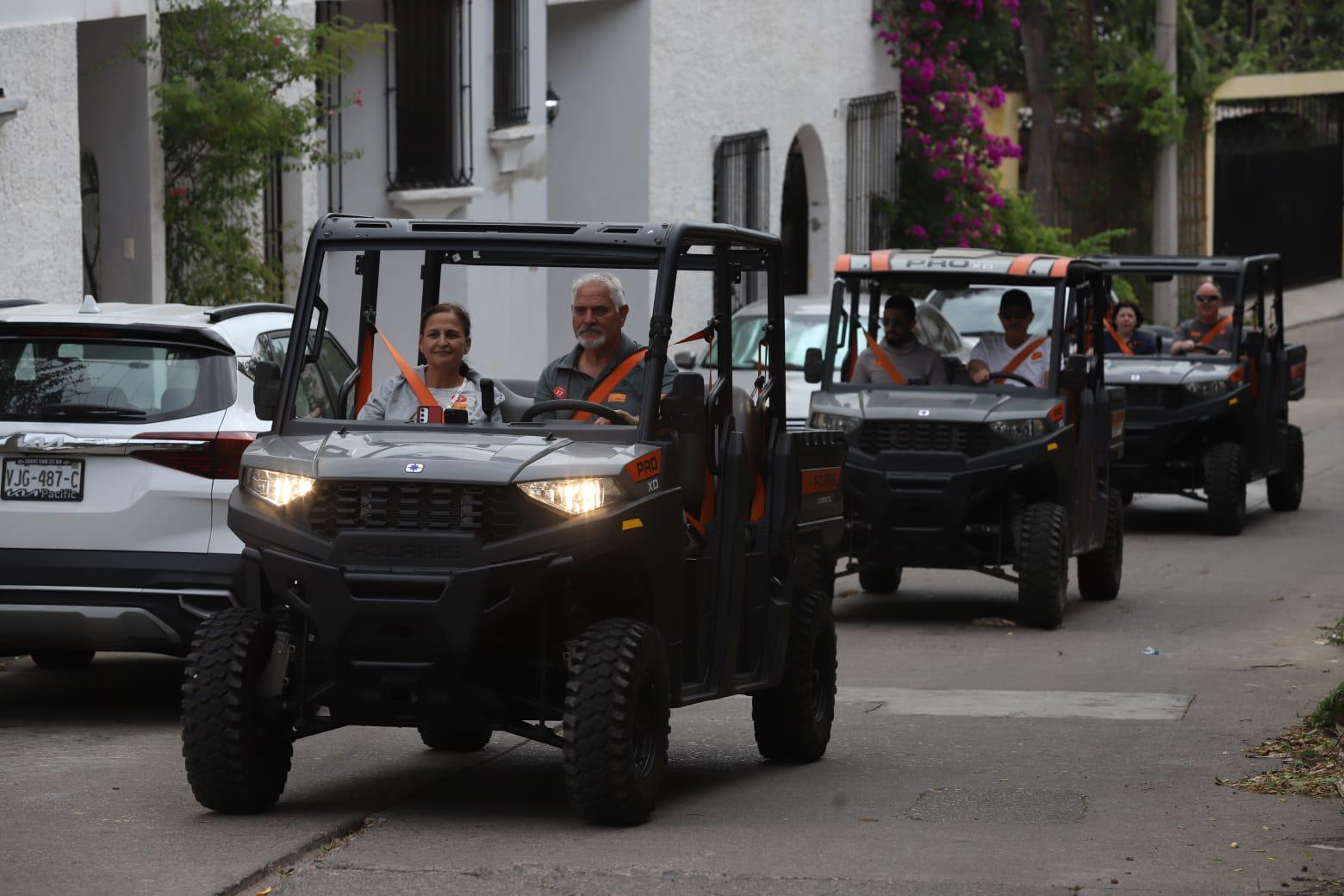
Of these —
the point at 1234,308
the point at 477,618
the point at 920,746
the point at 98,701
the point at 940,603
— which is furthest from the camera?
the point at 1234,308

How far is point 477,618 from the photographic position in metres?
7.05

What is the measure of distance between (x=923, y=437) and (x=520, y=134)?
9772mm

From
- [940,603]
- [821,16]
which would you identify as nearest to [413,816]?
[940,603]

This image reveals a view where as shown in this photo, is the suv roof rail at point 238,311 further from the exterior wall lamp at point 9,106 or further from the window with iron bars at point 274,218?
the window with iron bars at point 274,218

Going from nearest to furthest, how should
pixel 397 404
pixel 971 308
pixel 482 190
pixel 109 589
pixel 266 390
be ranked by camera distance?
pixel 266 390
pixel 397 404
pixel 109 589
pixel 971 308
pixel 482 190

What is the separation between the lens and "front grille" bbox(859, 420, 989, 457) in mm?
13062

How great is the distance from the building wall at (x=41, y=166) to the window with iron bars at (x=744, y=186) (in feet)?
36.3

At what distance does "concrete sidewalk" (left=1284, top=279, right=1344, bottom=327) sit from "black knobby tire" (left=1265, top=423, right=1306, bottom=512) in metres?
19.9

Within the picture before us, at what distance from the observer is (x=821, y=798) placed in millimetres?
8102

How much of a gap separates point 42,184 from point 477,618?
9474 millimetres

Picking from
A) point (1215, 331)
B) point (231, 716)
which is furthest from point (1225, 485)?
point (231, 716)

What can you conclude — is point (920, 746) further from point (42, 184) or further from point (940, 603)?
point (42, 184)

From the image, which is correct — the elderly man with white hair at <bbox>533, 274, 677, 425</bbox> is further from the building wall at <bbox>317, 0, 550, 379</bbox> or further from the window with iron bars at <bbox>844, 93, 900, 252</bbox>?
the window with iron bars at <bbox>844, 93, 900, 252</bbox>

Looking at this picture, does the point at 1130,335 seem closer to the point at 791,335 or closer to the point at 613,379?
the point at 791,335
